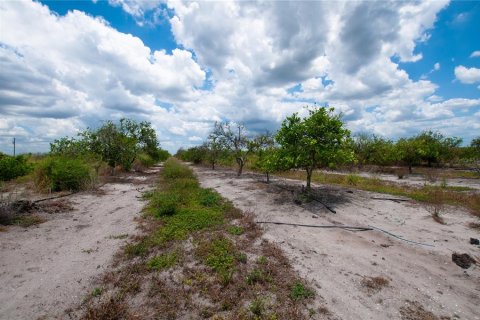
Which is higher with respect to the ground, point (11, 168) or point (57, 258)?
point (11, 168)

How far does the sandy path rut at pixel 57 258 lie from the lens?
4.60m

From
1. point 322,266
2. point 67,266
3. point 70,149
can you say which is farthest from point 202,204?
point 70,149

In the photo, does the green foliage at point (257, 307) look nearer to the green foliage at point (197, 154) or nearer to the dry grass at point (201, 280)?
the dry grass at point (201, 280)

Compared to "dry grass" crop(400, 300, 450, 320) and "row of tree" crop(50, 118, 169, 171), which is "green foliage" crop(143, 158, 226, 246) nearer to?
"dry grass" crop(400, 300, 450, 320)

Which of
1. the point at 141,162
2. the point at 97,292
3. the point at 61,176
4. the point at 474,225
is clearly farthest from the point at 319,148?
the point at 141,162

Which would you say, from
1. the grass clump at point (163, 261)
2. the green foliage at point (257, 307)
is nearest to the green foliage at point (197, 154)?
the grass clump at point (163, 261)

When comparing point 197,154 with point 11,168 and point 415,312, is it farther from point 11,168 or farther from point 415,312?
point 415,312

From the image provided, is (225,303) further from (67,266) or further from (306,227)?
(306,227)

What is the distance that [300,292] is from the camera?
15.2 ft

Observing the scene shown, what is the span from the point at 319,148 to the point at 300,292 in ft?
28.0

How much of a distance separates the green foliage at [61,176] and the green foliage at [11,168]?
19.3 feet

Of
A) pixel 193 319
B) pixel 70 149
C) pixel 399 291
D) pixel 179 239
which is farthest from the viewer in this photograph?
pixel 70 149

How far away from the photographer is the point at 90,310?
13.5 ft

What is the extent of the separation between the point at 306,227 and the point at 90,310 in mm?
6488
